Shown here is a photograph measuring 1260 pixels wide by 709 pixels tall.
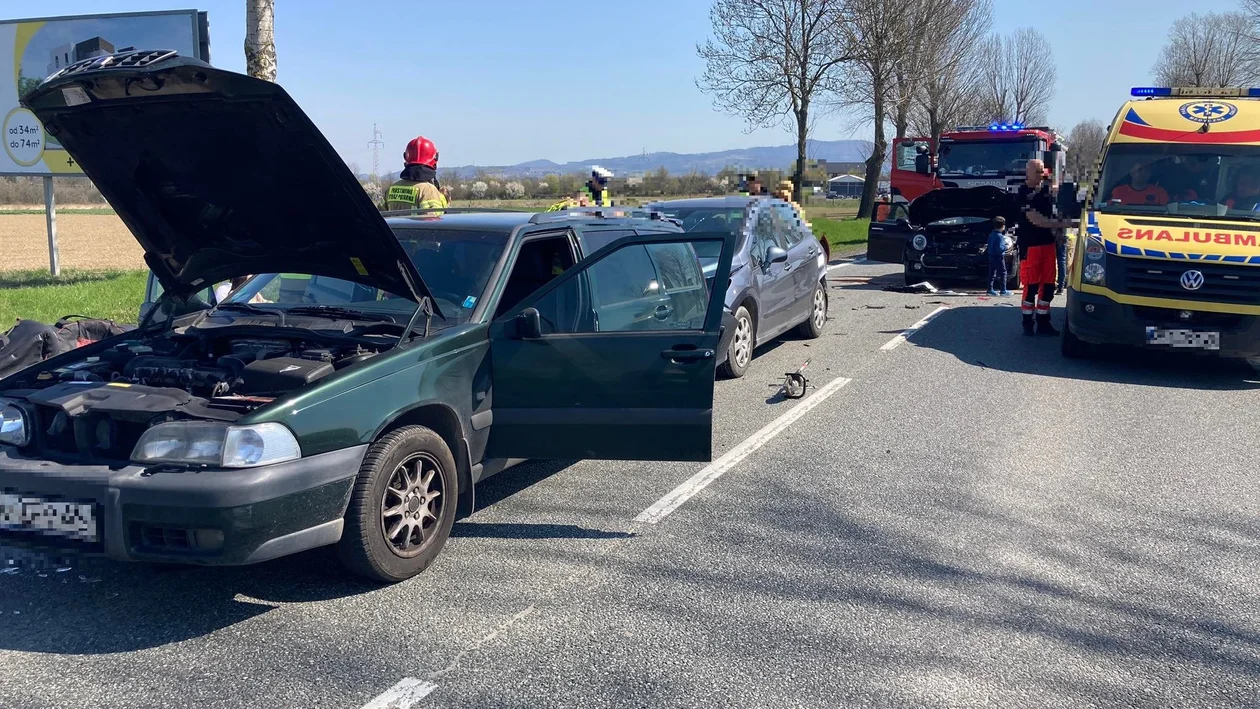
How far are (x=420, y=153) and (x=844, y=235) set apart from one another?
23731 mm

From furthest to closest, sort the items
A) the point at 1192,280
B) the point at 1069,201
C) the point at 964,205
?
the point at 964,205, the point at 1069,201, the point at 1192,280

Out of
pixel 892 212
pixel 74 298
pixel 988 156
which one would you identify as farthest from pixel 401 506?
pixel 988 156

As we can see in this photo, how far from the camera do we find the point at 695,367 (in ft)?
16.4

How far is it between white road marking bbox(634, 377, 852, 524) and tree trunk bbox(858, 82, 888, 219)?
89.8 feet

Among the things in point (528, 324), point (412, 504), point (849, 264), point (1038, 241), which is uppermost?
point (1038, 241)

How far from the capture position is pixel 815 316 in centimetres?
1164

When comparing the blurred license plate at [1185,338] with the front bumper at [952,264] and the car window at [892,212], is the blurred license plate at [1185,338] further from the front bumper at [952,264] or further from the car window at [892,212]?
the car window at [892,212]

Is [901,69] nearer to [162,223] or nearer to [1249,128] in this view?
[1249,128]

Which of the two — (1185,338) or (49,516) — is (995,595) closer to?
(49,516)

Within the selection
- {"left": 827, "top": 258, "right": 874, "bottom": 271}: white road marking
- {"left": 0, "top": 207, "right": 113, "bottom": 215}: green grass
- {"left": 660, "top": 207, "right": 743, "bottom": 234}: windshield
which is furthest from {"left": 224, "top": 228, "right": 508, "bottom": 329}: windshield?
{"left": 0, "top": 207, "right": 113, "bottom": 215}: green grass

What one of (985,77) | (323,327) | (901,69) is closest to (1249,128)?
(323,327)

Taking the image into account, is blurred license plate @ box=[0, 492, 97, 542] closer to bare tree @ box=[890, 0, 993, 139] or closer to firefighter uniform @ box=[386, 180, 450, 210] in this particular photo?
firefighter uniform @ box=[386, 180, 450, 210]

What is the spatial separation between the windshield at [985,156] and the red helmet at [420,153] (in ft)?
46.7

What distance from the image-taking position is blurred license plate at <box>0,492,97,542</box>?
3838 millimetres
